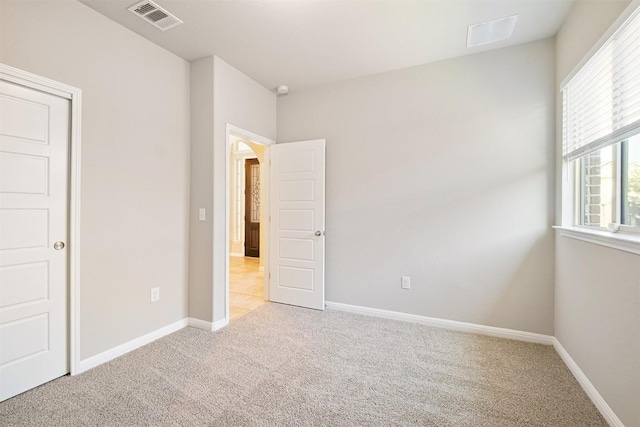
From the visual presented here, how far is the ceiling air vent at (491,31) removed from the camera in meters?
2.35

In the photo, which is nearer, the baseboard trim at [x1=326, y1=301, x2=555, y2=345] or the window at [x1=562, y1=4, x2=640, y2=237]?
the window at [x1=562, y1=4, x2=640, y2=237]

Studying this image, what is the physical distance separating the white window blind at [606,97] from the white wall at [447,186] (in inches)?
12.9

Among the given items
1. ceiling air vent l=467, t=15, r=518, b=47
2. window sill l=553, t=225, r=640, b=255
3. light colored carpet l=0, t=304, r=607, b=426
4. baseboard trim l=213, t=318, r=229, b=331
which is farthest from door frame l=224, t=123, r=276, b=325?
window sill l=553, t=225, r=640, b=255

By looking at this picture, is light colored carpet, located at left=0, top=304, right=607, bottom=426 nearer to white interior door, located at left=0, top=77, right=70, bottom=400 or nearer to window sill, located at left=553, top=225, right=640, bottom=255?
white interior door, located at left=0, top=77, right=70, bottom=400

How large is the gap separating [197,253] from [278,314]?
1.15 meters

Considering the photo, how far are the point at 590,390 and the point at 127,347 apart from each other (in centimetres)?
344

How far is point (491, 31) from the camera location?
2479 millimetres

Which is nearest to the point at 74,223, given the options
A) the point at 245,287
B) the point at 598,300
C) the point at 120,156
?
the point at 120,156

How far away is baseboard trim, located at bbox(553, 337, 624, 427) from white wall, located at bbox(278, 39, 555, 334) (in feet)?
1.19

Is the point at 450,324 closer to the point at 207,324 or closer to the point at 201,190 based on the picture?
the point at 207,324

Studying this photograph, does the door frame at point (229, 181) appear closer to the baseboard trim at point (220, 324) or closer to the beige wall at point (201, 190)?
the baseboard trim at point (220, 324)

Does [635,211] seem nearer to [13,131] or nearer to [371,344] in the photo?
[371,344]

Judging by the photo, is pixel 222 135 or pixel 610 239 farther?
pixel 222 135

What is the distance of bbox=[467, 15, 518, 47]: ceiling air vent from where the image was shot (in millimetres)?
2354
